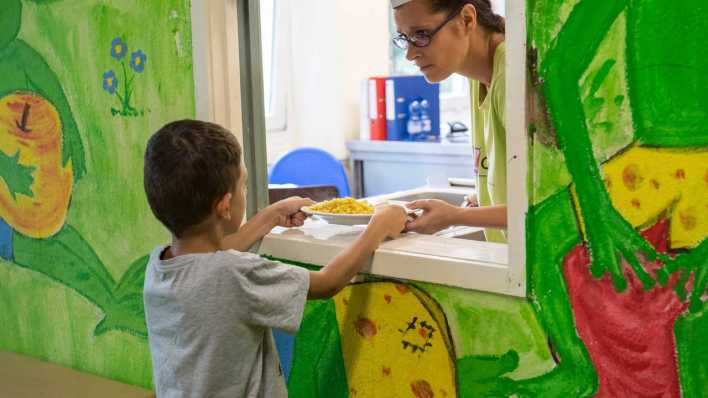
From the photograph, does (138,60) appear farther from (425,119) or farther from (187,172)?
(425,119)

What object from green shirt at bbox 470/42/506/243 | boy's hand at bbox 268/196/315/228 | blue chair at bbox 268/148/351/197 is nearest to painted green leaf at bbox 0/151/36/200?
boy's hand at bbox 268/196/315/228

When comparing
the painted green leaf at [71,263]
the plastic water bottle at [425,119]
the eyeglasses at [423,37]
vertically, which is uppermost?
the eyeglasses at [423,37]

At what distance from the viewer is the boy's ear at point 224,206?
61.5 inches

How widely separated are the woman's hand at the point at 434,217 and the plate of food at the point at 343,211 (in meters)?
0.10

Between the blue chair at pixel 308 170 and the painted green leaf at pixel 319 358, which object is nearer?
the painted green leaf at pixel 319 358

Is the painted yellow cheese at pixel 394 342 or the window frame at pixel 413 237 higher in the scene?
the window frame at pixel 413 237

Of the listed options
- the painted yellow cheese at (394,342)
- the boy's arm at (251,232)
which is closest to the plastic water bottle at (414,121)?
the boy's arm at (251,232)

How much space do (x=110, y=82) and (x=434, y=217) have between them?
0.86 meters

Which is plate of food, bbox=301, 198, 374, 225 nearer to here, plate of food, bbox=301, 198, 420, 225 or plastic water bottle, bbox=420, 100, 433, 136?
plate of food, bbox=301, 198, 420, 225

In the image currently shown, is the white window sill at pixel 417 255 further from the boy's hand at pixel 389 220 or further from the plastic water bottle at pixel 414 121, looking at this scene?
the plastic water bottle at pixel 414 121

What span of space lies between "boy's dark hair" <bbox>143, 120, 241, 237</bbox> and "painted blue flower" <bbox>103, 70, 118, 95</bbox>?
0.59 metres

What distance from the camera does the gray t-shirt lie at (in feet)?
4.96

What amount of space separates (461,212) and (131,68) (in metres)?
0.85

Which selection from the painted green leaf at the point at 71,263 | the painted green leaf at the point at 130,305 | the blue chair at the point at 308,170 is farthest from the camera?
the blue chair at the point at 308,170
